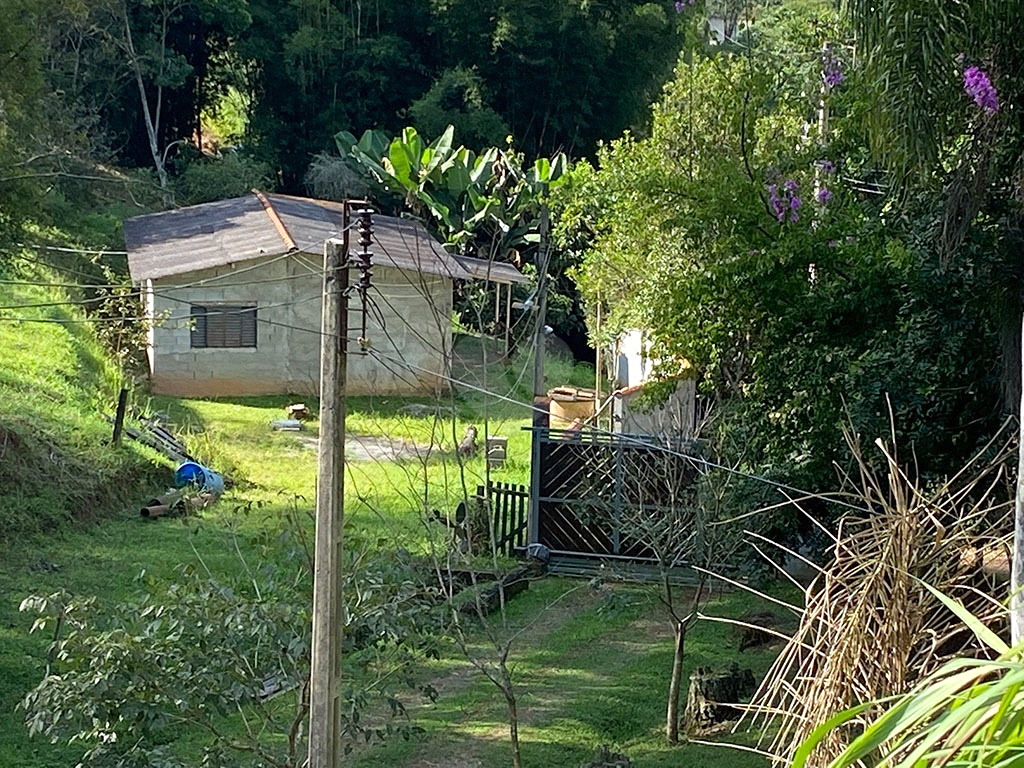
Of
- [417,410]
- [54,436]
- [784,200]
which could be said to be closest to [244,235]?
[417,410]

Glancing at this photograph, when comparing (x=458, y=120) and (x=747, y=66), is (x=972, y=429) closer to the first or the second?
(x=747, y=66)

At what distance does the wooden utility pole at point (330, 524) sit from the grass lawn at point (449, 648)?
1.12 metres

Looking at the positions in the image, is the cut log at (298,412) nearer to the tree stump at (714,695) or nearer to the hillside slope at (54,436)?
the hillside slope at (54,436)

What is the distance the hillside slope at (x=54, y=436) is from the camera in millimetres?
15445

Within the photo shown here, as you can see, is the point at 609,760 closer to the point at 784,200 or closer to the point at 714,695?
the point at 714,695

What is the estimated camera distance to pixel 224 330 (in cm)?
2394

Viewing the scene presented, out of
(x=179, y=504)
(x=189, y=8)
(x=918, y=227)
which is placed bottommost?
(x=179, y=504)

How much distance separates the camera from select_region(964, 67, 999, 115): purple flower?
9289 millimetres

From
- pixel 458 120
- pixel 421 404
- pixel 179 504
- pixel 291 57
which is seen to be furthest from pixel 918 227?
pixel 291 57

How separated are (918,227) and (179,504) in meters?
9.94

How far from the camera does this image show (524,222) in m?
28.3

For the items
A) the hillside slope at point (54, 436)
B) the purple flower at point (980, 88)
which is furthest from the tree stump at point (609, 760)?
the hillside slope at point (54, 436)

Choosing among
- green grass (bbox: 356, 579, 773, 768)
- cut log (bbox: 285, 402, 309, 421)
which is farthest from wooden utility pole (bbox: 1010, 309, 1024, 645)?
cut log (bbox: 285, 402, 309, 421)

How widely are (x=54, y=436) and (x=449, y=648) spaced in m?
7.49
